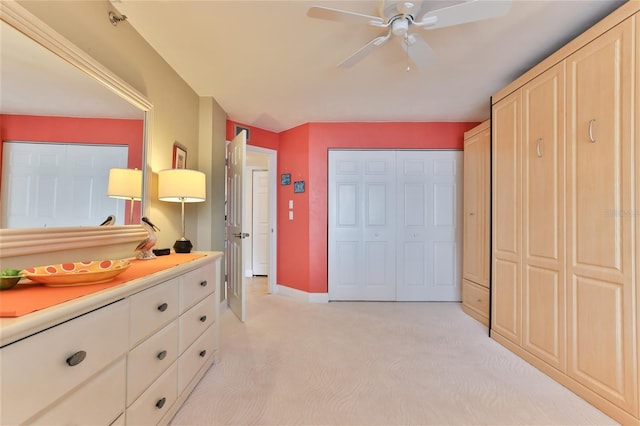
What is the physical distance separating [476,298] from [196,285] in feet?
9.50

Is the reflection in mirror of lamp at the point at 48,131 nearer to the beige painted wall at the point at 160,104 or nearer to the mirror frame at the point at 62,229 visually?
the mirror frame at the point at 62,229

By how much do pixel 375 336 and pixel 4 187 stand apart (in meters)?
2.63


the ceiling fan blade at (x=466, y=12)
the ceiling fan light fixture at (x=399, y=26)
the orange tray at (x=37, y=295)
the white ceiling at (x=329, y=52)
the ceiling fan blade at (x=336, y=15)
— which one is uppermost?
the white ceiling at (x=329, y=52)

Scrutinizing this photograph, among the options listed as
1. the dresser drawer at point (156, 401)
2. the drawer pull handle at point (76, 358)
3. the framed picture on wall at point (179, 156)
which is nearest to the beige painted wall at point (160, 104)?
the framed picture on wall at point (179, 156)

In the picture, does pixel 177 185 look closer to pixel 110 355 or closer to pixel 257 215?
pixel 110 355

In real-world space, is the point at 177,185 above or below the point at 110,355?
above

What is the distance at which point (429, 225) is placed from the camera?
3.62 metres

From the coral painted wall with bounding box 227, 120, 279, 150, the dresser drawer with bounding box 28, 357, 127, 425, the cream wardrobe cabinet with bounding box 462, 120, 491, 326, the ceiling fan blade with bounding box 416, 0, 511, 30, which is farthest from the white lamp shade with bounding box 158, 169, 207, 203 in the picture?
the cream wardrobe cabinet with bounding box 462, 120, 491, 326

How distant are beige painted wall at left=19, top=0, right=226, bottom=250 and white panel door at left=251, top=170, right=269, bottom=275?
5.96ft

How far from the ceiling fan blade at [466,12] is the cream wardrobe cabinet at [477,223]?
1.60 meters

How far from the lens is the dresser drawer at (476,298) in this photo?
9.34ft

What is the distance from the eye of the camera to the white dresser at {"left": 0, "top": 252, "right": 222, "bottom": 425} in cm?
72

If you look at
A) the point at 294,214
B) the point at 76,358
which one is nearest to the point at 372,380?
the point at 76,358

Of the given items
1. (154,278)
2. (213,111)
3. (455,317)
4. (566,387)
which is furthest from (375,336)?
(213,111)
